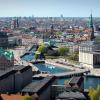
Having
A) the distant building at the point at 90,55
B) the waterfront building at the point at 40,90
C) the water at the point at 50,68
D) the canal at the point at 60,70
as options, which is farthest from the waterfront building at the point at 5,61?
the waterfront building at the point at 40,90

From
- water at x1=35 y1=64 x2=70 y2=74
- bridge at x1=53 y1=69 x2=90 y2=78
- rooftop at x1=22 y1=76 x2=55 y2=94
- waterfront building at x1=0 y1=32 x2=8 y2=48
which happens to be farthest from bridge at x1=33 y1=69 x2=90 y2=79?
waterfront building at x1=0 y1=32 x2=8 y2=48

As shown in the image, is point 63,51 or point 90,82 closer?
point 90,82

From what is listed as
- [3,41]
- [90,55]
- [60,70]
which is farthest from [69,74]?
[3,41]

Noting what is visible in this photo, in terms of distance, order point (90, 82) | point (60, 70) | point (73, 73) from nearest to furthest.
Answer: point (90, 82) < point (73, 73) < point (60, 70)

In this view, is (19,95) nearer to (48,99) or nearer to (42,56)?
(48,99)

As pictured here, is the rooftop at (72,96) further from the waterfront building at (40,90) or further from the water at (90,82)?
the water at (90,82)

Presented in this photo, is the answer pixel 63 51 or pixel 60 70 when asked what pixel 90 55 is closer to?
pixel 60 70

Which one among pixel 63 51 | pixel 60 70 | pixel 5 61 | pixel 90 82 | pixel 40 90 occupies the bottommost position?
pixel 60 70

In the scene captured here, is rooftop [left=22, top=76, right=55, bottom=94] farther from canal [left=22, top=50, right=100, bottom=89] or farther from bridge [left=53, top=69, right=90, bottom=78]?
bridge [left=53, top=69, right=90, bottom=78]

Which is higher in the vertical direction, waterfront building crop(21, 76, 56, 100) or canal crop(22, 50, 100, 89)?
waterfront building crop(21, 76, 56, 100)

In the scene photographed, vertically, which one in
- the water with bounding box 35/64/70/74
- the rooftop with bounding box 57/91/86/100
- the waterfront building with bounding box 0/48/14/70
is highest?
the rooftop with bounding box 57/91/86/100

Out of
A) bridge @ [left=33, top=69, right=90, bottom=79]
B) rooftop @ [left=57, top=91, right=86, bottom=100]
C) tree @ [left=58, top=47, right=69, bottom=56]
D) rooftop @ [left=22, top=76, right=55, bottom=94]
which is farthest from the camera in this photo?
tree @ [left=58, top=47, right=69, bottom=56]
